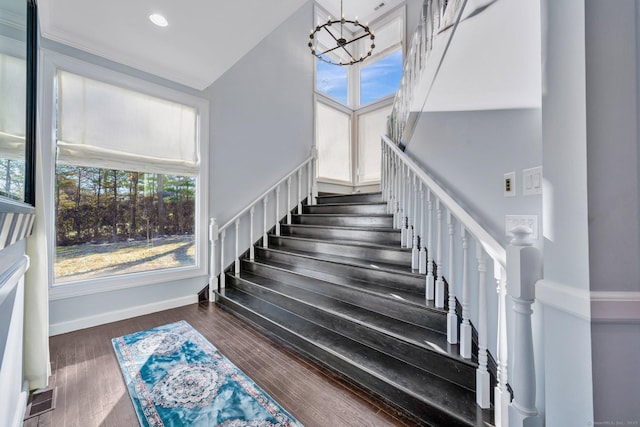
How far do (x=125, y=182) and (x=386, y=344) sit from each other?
115 inches

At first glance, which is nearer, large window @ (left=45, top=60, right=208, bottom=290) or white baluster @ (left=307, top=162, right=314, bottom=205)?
large window @ (left=45, top=60, right=208, bottom=290)

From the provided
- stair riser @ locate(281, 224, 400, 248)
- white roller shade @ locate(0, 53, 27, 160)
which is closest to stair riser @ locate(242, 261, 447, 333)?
stair riser @ locate(281, 224, 400, 248)

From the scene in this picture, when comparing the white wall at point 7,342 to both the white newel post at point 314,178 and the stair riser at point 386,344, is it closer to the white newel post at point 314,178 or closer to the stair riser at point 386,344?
the stair riser at point 386,344

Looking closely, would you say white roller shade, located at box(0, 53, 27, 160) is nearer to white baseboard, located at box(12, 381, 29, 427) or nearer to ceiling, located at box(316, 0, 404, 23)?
white baseboard, located at box(12, 381, 29, 427)

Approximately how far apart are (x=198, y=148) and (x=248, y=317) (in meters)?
2.07

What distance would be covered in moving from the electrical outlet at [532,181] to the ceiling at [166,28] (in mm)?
2084

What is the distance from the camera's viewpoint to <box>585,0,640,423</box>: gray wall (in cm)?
68

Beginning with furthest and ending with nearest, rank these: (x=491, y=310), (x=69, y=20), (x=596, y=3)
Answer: (x=69, y=20) < (x=491, y=310) < (x=596, y=3)

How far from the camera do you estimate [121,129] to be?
2.70m

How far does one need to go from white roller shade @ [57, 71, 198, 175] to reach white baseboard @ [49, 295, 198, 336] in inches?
57.3

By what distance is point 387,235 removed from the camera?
8.97 ft

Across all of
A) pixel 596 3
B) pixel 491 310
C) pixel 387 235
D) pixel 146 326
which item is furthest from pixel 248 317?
pixel 596 3

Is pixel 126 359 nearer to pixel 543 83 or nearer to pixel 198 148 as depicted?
pixel 198 148

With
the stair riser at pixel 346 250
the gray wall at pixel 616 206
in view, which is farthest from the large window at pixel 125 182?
the gray wall at pixel 616 206
